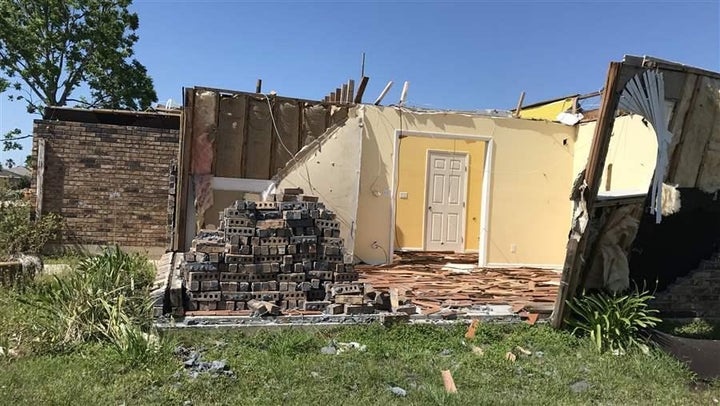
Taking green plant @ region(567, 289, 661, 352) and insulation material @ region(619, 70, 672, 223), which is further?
green plant @ region(567, 289, 661, 352)

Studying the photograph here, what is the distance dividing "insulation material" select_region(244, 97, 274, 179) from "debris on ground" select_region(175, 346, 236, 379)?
189 inches

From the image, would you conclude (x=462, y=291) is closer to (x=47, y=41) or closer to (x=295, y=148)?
(x=295, y=148)

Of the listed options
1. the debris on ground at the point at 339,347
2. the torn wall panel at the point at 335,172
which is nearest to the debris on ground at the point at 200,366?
the debris on ground at the point at 339,347

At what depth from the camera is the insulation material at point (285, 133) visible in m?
9.16

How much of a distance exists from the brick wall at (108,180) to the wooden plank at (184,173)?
166cm

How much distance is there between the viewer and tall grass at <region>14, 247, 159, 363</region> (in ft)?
15.1

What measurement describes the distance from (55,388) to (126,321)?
113cm

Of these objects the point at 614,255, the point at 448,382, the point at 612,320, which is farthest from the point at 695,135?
the point at 448,382

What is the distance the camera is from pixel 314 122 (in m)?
9.32

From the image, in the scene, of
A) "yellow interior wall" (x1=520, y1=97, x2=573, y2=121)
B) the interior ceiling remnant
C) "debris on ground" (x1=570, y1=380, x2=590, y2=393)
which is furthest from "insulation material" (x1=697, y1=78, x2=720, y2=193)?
"yellow interior wall" (x1=520, y1=97, x2=573, y2=121)

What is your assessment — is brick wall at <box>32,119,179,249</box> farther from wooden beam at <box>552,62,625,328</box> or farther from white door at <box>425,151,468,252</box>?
wooden beam at <box>552,62,625,328</box>

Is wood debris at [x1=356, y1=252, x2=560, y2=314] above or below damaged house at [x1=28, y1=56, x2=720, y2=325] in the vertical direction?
below

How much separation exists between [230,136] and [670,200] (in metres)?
6.65

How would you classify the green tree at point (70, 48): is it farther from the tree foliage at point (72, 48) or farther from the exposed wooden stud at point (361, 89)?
the exposed wooden stud at point (361, 89)
